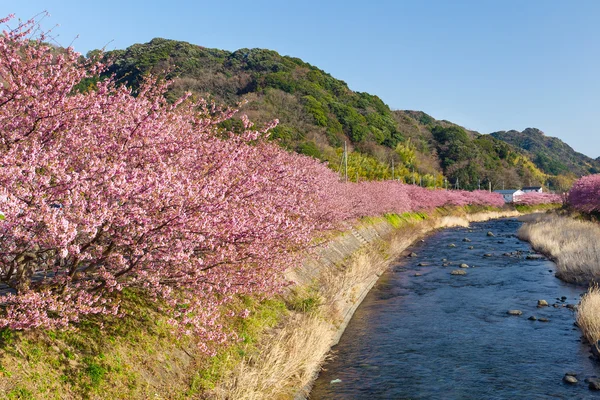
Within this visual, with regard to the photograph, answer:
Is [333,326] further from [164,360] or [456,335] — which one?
[164,360]

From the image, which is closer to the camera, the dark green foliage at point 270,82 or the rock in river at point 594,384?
the rock in river at point 594,384

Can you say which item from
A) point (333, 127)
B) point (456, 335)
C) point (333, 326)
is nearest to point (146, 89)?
point (333, 326)

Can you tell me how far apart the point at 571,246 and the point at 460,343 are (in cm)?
1824

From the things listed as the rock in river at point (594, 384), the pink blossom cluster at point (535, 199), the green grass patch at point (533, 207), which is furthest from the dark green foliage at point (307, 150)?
the pink blossom cluster at point (535, 199)

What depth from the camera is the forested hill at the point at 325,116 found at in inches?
3666

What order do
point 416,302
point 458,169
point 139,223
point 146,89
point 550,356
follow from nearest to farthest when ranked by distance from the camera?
point 139,223, point 146,89, point 550,356, point 416,302, point 458,169

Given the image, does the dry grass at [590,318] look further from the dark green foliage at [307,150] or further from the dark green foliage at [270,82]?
the dark green foliage at [270,82]

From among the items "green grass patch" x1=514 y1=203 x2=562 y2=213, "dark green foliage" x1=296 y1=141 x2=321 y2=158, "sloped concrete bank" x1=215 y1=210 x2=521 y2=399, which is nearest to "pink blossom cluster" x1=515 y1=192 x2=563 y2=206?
"green grass patch" x1=514 y1=203 x2=562 y2=213

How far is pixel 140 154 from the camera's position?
27.6 feet

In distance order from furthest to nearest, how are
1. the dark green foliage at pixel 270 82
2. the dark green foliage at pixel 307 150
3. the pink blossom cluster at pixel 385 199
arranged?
the dark green foliage at pixel 270 82, the dark green foliage at pixel 307 150, the pink blossom cluster at pixel 385 199

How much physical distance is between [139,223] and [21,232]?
1621mm

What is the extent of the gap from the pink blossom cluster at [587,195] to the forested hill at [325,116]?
28.6 metres

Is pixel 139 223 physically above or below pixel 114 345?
above

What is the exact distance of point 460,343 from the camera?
625 inches
